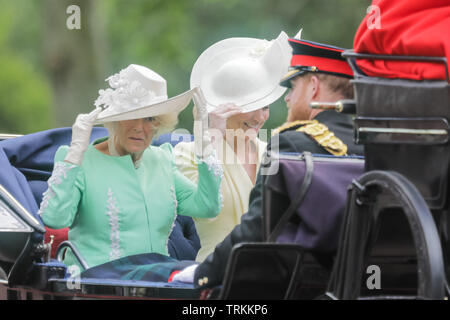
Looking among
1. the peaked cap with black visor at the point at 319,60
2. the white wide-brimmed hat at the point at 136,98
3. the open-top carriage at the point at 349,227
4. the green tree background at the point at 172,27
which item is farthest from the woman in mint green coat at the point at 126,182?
the green tree background at the point at 172,27

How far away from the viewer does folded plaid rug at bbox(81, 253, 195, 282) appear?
140 inches

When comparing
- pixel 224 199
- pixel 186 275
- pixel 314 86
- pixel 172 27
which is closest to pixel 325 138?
pixel 314 86

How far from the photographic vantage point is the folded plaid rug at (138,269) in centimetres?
355

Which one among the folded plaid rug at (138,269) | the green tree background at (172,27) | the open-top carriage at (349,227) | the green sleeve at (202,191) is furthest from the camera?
the green tree background at (172,27)

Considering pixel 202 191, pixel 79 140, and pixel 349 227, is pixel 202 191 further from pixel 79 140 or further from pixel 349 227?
pixel 349 227

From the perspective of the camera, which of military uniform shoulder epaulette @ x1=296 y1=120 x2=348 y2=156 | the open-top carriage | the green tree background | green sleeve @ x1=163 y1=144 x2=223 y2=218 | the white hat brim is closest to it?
the open-top carriage

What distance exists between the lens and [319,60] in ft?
11.8

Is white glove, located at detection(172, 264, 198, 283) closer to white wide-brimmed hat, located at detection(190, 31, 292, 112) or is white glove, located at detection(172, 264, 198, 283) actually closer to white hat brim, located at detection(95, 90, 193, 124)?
white hat brim, located at detection(95, 90, 193, 124)

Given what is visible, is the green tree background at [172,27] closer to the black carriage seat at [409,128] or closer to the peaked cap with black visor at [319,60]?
the peaked cap with black visor at [319,60]

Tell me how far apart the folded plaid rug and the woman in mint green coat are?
2.8 inches

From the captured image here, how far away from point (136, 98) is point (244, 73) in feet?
2.23

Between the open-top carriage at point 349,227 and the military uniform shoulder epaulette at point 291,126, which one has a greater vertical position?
the military uniform shoulder epaulette at point 291,126

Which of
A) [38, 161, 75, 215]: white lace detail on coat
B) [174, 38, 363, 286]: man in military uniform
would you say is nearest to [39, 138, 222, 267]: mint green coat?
[38, 161, 75, 215]: white lace detail on coat
